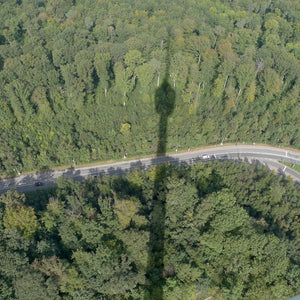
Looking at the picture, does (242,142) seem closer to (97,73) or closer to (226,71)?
(226,71)

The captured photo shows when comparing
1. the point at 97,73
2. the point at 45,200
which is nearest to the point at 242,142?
the point at 97,73

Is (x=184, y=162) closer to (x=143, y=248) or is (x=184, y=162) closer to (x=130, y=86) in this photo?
(x=130, y=86)

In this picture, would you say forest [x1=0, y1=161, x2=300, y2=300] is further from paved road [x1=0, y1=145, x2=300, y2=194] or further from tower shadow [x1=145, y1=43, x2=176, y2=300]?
paved road [x1=0, y1=145, x2=300, y2=194]

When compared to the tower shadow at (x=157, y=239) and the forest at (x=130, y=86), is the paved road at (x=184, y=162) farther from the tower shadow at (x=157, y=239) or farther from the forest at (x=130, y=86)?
the tower shadow at (x=157, y=239)

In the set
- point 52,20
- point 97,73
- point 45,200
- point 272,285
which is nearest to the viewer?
point 272,285

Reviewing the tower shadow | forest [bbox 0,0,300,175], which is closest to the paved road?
forest [bbox 0,0,300,175]

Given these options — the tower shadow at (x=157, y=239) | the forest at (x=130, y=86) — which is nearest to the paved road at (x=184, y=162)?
the forest at (x=130, y=86)

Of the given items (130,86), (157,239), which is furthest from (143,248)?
(130,86)
